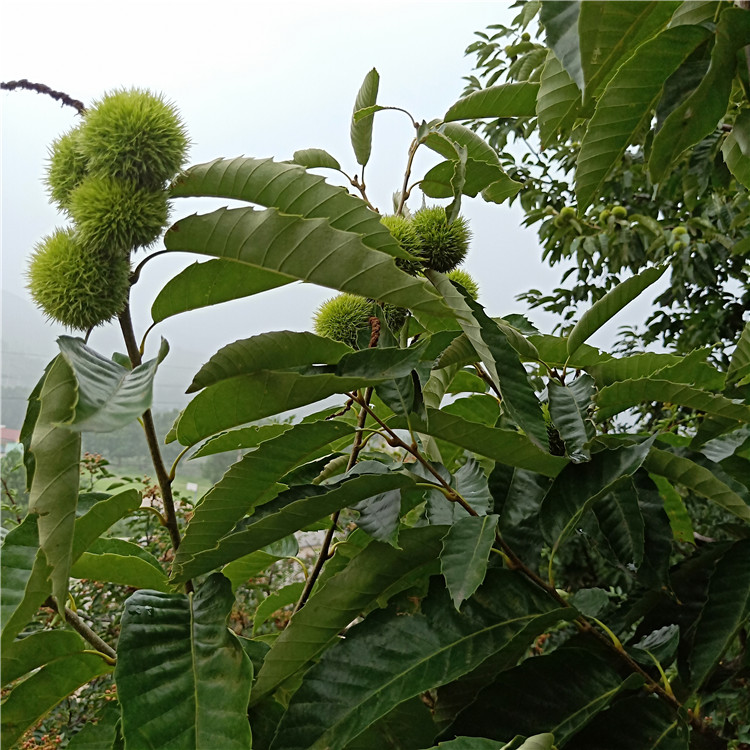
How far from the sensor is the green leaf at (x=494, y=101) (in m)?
0.51

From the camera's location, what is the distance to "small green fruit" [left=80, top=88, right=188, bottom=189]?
429 millimetres

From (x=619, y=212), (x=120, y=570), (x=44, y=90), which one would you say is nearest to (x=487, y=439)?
(x=120, y=570)

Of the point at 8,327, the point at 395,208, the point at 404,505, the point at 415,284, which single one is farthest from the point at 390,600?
the point at 8,327

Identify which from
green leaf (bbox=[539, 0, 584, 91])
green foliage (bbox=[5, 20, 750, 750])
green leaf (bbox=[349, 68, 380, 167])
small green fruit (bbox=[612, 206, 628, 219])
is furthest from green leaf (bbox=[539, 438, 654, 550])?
small green fruit (bbox=[612, 206, 628, 219])

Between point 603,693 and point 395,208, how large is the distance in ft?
1.26

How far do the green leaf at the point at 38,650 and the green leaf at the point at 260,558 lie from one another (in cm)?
12

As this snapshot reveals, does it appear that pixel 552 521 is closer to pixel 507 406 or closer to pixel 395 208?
pixel 507 406

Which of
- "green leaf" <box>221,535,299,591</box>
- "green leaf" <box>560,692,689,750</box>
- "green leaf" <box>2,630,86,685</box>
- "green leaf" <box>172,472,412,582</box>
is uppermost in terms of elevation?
"green leaf" <box>221,535,299,591</box>

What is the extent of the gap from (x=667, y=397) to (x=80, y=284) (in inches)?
16.0

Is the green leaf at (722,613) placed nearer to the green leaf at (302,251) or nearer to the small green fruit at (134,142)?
the green leaf at (302,251)

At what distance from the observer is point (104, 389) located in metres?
0.30

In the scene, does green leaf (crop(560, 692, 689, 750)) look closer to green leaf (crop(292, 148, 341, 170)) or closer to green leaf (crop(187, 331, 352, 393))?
green leaf (crop(187, 331, 352, 393))

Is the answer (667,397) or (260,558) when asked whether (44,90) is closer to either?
(260,558)

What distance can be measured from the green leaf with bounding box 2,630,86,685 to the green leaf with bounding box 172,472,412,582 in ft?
0.27
